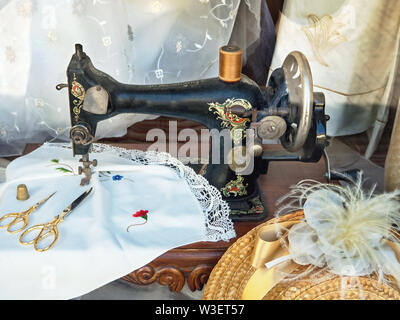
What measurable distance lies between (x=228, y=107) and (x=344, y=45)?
76cm

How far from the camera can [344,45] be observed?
1735 mm

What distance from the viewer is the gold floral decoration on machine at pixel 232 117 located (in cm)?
117

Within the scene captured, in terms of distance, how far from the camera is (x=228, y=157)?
1.24m

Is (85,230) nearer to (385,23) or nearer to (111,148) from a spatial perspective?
(111,148)

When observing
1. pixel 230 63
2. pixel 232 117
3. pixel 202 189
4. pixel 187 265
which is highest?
pixel 230 63

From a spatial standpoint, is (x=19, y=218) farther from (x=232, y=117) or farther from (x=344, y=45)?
(x=344, y=45)

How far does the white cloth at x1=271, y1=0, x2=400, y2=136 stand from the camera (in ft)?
5.51

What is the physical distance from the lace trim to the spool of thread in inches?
11.7

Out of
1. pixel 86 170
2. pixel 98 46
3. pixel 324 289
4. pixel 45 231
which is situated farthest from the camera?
pixel 98 46

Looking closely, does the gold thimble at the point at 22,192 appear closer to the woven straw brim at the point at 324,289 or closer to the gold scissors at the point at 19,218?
the gold scissors at the point at 19,218

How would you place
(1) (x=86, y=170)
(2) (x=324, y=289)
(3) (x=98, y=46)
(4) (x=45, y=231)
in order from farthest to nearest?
(3) (x=98, y=46)
(1) (x=86, y=170)
(4) (x=45, y=231)
(2) (x=324, y=289)

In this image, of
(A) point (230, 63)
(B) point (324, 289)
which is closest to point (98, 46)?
(A) point (230, 63)

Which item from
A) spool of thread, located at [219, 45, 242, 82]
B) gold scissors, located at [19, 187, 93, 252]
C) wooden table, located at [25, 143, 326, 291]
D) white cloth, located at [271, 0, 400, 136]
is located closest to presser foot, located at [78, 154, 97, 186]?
gold scissors, located at [19, 187, 93, 252]

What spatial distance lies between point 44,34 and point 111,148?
0.46m
